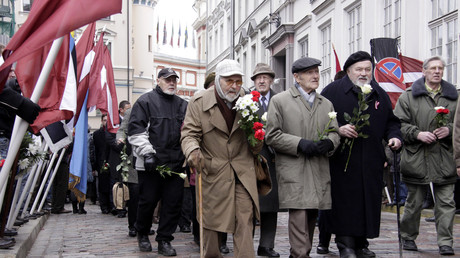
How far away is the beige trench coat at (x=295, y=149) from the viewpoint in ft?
21.1

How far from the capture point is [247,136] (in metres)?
6.16

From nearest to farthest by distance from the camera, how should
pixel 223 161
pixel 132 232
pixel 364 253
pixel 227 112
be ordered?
1. pixel 223 161
2. pixel 227 112
3. pixel 364 253
4. pixel 132 232

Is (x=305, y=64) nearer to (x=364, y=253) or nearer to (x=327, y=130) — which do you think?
(x=327, y=130)

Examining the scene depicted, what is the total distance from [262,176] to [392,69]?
710 cm

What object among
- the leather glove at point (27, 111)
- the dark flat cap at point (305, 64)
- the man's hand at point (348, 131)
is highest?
the dark flat cap at point (305, 64)

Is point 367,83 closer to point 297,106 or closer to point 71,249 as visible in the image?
point 297,106

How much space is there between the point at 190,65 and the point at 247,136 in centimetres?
7315

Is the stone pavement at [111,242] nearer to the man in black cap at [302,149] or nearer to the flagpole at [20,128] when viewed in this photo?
the flagpole at [20,128]

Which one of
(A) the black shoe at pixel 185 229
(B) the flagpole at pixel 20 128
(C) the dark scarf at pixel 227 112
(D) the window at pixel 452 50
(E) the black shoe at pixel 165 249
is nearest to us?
(B) the flagpole at pixel 20 128

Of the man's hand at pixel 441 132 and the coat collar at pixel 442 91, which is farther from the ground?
the coat collar at pixel 442 91

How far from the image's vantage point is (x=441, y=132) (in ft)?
25.3

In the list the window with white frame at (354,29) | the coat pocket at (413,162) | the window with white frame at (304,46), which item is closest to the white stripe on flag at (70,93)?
the coat pocket at (413,162)

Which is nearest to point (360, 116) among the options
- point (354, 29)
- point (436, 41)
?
point (436, 41)

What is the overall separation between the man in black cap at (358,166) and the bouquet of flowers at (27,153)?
3503mm
